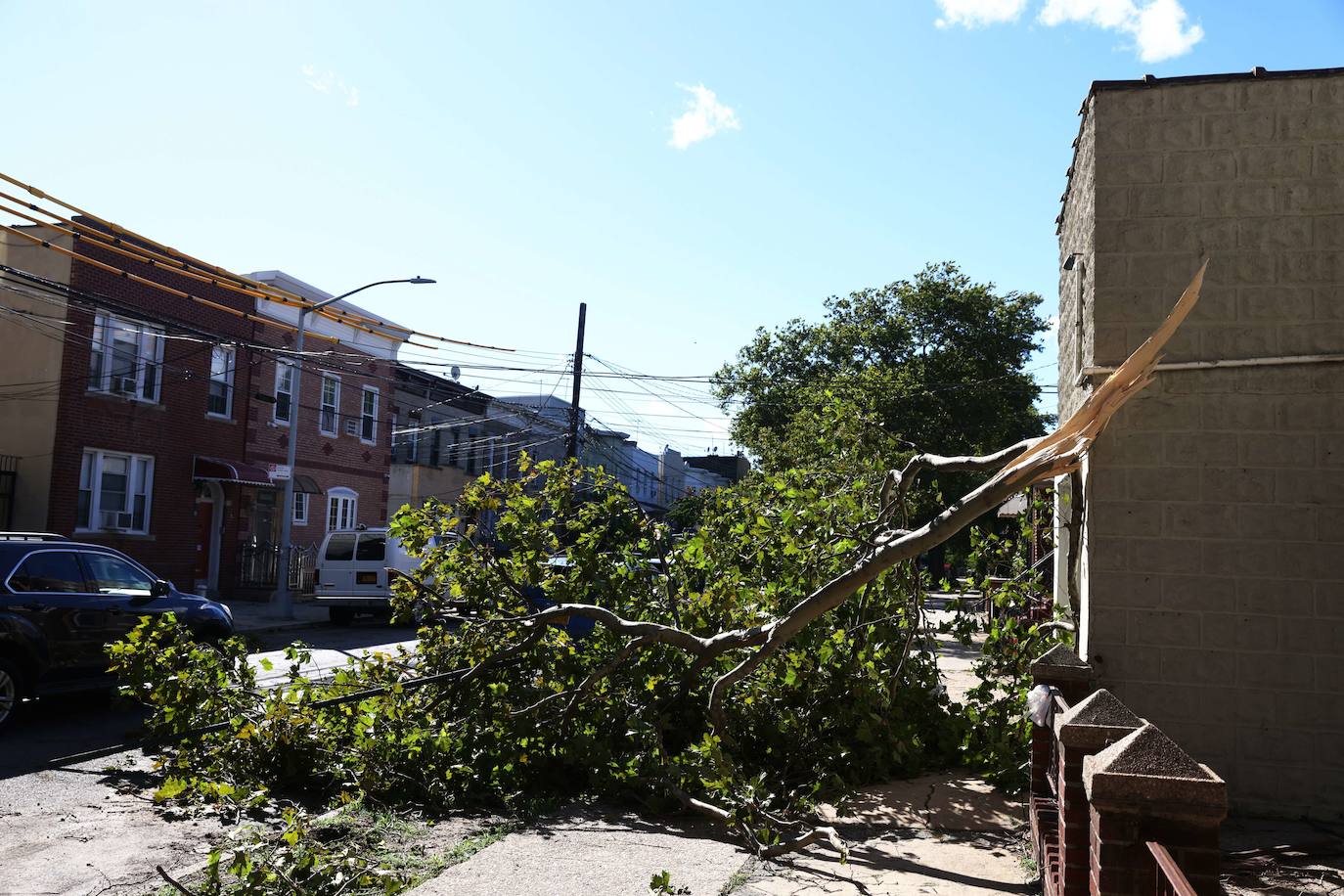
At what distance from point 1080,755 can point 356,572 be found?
18.6 m

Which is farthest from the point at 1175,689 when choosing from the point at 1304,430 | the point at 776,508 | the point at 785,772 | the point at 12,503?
the point at 12,503

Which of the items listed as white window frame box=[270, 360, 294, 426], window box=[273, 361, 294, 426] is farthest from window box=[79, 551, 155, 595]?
window box=[273, 361, 294, 426]

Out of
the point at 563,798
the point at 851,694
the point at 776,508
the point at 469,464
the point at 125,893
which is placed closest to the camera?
the point at 125,893

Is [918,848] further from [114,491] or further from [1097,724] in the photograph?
[114,491]

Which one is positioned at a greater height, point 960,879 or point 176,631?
point 176,631

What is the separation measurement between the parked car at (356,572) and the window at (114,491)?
4732 millimetres

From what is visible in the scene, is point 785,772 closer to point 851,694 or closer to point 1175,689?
point 851,694

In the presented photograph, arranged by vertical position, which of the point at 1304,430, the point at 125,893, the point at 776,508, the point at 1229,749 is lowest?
the point at 125,893

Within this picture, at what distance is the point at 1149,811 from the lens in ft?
10.3

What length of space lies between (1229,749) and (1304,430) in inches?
85.7

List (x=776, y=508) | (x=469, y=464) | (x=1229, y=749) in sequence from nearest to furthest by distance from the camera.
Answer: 1. (x=1229, y=749)
2. (x=776, y=508)
3. (x=469, y=464)

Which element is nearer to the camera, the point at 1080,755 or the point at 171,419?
the point at 1080,755

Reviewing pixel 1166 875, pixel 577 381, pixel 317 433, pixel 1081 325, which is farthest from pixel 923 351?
pixel 1166 875

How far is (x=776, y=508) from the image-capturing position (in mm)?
9500
